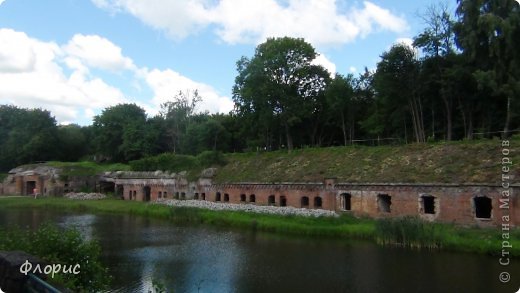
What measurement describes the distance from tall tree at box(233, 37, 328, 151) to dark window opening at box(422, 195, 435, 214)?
23.4 meters

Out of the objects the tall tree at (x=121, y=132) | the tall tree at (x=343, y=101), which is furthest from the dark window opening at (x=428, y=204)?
the tall tree at (x=121, y=132)

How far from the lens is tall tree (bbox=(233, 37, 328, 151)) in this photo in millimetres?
50031

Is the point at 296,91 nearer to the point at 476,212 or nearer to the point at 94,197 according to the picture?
the point at 94,197

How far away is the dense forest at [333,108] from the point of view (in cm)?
3384

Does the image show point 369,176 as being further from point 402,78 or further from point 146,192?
point 146,192

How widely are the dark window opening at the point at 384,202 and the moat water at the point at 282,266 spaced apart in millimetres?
6422

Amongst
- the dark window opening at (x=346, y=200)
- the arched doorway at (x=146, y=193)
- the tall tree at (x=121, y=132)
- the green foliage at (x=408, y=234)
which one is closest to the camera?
the green foliage at (x=408, y=234)

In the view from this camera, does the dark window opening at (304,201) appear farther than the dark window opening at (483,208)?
Yes

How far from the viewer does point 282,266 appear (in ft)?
60.3

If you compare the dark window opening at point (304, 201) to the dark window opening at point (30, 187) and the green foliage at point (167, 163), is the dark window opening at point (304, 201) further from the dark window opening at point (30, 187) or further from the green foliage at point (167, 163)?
the dark window opening at point (30, 187)

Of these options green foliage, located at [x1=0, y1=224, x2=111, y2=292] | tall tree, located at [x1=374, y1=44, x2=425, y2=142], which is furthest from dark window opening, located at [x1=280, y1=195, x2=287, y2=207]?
green foliage, located at [x1=0, y1=224, x2=111, y2=292]

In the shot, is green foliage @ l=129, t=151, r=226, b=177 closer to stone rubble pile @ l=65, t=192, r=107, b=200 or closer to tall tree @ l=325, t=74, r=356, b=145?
stone rubble pile @ l=65, t=192, r=107, b=200

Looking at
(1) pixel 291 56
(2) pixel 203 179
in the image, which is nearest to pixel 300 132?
(1) pixel 291 56

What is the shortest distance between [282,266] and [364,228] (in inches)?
313
